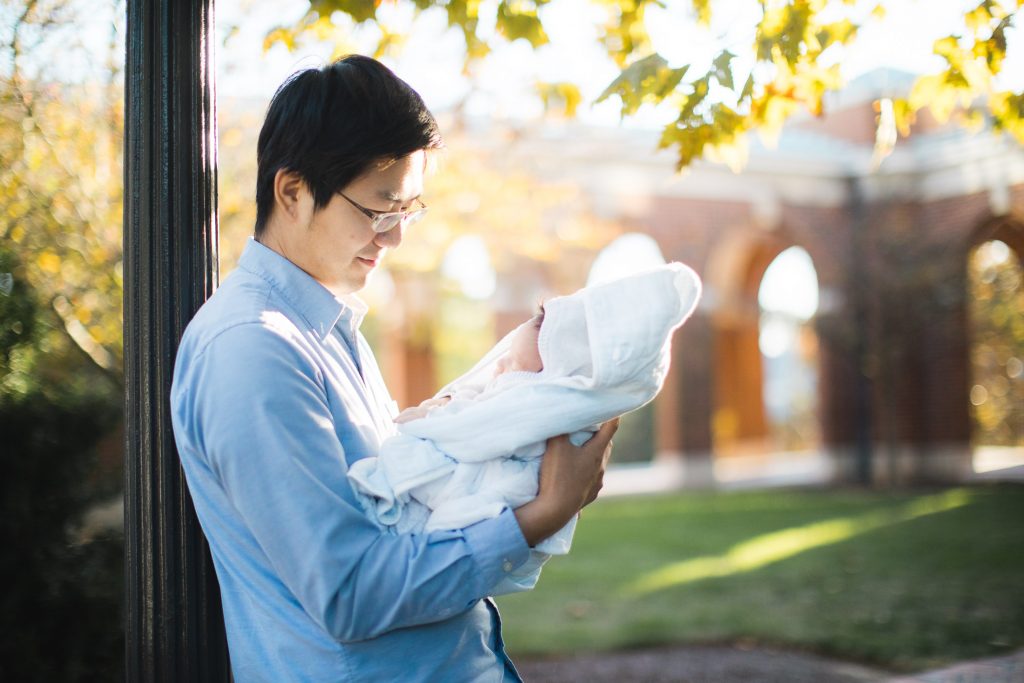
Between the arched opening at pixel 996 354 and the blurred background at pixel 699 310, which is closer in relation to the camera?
the blurred background at pixel 699 310

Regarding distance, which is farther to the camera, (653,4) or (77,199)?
(77,199)

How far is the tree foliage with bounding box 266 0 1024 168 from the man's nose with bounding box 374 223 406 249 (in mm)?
1478

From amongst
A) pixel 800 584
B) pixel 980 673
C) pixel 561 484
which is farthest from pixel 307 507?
pixel 800 584

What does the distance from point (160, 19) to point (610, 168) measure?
523 inches

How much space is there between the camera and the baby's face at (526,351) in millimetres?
1779

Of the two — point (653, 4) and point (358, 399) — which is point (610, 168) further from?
point (358, 399)

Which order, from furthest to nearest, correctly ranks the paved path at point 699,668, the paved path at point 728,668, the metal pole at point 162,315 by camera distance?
the paved path at point 699,668, the paved path at point 728,668, the metal pole at point 162,315

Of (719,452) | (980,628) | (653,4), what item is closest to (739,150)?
(653,4)

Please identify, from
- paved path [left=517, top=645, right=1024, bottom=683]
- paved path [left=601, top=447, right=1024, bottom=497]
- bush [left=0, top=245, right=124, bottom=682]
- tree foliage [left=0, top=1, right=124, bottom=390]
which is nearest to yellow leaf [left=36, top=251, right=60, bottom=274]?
tree foliage [left=0, top=1, right=124, bottom=390]

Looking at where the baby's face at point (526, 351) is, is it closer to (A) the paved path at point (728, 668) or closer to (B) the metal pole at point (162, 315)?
(B) the metal pole at point (162, 315)

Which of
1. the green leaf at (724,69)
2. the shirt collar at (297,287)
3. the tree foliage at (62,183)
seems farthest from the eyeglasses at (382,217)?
the green leaf at (724,69)

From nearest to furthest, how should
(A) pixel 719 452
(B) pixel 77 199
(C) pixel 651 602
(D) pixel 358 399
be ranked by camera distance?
1. (D) pixel 358 399
2. (B) pixel 77 199
3. (C) pixel 651 602
4. (A) pixel 719 452

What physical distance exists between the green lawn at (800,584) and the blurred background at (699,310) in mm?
40

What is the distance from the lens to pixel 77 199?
382 centimetres
